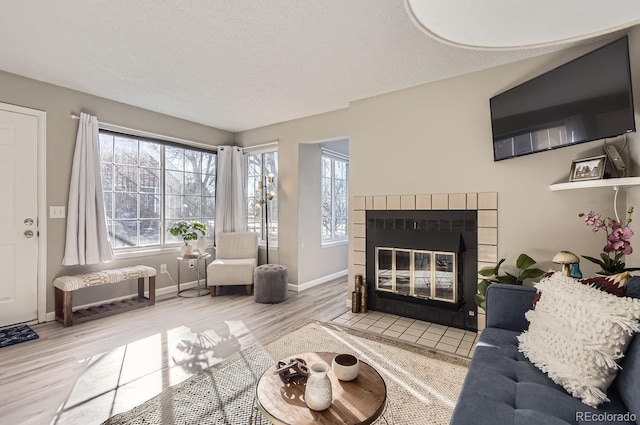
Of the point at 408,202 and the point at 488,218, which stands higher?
the point at 408,202

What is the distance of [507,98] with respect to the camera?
2635 mm

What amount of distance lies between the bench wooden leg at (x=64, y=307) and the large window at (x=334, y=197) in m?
3.27

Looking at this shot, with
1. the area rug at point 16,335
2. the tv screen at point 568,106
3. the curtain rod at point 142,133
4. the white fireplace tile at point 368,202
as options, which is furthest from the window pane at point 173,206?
the tv screen at point 568,106

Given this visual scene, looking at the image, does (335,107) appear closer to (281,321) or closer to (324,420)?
(281,321)

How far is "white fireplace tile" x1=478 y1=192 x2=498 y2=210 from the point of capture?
2.86m

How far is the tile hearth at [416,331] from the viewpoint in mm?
2648

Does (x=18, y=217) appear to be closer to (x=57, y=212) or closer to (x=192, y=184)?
(x=57, y=212)

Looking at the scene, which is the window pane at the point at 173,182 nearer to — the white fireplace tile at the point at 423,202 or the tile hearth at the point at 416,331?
the tile hearth at the point at 416,331

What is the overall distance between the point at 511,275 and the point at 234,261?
3.26 m

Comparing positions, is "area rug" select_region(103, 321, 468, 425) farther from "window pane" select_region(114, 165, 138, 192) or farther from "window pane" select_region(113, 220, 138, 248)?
"window pane" select_region(114, 165, 138, 192)

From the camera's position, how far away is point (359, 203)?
3.68m

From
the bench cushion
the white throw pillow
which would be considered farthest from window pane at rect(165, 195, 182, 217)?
the white throw pillow
